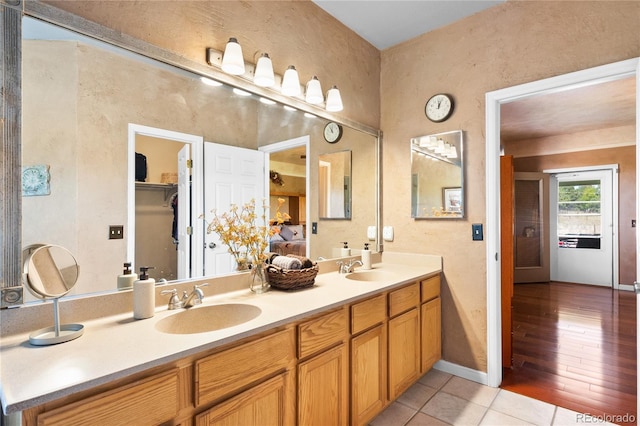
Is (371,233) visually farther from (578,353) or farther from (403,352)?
(578,353)

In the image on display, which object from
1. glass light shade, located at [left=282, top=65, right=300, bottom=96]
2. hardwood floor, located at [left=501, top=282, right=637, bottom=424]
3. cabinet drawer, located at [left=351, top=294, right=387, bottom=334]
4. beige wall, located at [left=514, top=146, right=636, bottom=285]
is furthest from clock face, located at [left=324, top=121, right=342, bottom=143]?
beige wall, located at [left=514, top=146, right=636, bottom=285]

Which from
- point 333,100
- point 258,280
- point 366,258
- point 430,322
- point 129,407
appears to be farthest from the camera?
point 366,258

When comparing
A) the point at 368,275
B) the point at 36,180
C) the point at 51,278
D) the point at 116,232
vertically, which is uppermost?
the point at 36,180

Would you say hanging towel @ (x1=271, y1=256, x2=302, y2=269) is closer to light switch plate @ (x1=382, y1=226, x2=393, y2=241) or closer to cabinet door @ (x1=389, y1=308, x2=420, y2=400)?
cabinet door @ (x1=389, y1=308, x2=420, y2=400)

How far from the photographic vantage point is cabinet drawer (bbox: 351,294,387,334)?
5.66 ft

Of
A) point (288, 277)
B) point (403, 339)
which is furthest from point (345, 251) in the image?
point (288, 277)

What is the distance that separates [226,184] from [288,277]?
2.07 feet

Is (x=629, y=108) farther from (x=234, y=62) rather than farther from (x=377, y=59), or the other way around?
(x=234, y=62)

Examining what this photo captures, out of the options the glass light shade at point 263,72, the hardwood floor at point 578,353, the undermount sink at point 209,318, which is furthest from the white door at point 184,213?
the hardwood floor at point 578,353

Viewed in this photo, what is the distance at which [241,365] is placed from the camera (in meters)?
1.19

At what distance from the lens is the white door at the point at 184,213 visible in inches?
63.2

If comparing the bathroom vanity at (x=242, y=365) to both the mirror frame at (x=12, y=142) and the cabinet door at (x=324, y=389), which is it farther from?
the mirror frame at (x=12, y=142)

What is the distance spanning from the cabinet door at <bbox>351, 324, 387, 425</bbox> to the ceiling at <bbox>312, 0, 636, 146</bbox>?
2226mm

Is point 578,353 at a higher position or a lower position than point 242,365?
lower
